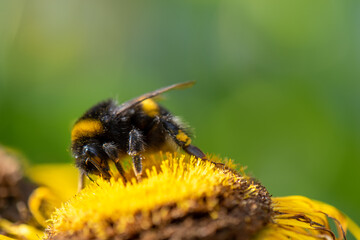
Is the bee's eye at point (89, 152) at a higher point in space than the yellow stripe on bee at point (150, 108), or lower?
lower

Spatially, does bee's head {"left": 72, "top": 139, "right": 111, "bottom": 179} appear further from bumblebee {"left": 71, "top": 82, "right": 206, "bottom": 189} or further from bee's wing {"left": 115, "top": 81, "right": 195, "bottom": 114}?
bee's wing {"left": 115, "top": 81, "right": 195, "bottom": 114}

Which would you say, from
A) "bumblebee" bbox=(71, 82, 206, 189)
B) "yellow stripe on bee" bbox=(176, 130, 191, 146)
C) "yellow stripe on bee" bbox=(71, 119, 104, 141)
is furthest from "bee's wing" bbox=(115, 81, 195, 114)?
"yellow stripe on bee" bbox=(176, 130, 191, 146)

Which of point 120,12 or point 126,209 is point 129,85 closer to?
point 120,12

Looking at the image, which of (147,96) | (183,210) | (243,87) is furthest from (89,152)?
(243,87)

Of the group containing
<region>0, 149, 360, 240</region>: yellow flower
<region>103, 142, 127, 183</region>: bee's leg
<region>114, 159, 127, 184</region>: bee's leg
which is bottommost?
<region>0, 149, 360, 240</region>: yellow flower

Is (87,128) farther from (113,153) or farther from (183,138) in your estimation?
(183,138)

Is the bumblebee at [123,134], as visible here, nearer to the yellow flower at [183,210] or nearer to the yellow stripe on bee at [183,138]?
the yellow stripe on bee at [183,138]

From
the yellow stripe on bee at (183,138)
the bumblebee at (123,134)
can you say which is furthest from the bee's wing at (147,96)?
the yellow stripe on bee at (183,138)
